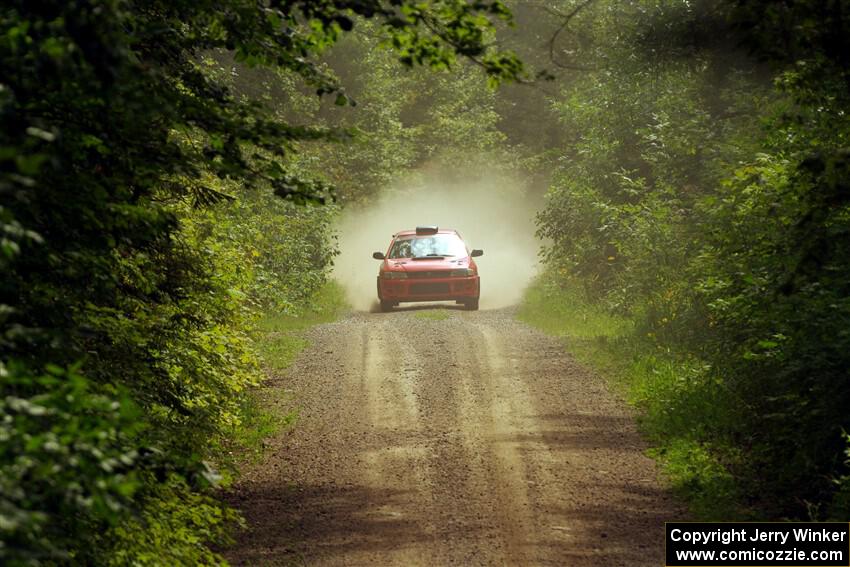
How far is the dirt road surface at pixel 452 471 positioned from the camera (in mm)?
8352

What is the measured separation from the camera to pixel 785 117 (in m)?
6.95

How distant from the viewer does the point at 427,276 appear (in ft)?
83.0

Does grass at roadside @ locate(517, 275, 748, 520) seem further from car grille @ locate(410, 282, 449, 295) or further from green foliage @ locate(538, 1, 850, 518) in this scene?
car grille @ locate(410, 282, 449, 295)

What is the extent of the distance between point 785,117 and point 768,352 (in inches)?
134

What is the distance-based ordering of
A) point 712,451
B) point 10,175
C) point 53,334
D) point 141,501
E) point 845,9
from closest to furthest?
point 10,175 < point 53,334 < point 141,501 < point 845,9 < point 712,451

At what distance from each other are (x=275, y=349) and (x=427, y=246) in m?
7.90

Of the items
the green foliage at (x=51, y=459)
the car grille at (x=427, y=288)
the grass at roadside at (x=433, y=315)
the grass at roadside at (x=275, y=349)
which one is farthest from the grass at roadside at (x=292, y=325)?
the green foliage at (x=51, y=459)

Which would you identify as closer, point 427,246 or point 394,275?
point 394,275

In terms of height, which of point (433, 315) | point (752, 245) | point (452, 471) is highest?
point (752, 245)

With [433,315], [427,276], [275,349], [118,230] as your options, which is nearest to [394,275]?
[427,276]

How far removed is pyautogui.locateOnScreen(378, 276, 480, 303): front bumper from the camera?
25.3m

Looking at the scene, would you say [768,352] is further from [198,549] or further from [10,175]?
[10,175]

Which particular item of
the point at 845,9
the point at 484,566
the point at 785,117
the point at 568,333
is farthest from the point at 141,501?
the point at 568,333

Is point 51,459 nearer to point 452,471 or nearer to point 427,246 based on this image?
point 452,471
